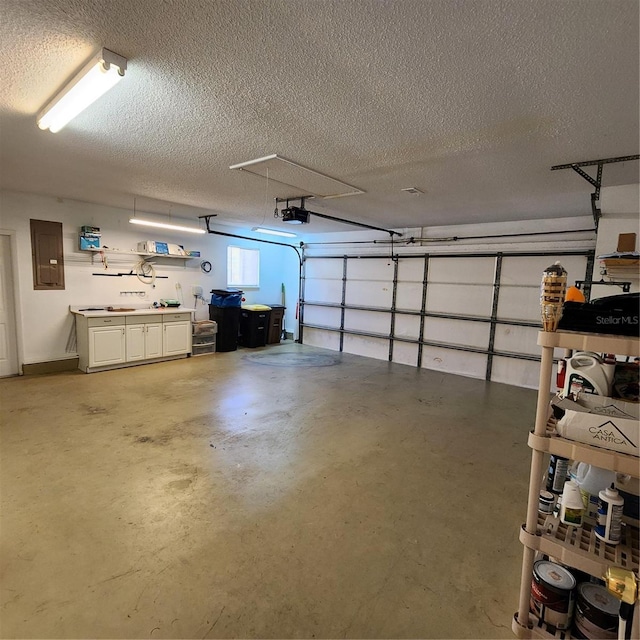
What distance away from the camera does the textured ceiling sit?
145 centimetres

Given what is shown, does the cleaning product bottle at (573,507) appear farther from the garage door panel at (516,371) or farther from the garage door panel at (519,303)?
the garage door panel at (519,303)

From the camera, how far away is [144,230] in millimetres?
6285

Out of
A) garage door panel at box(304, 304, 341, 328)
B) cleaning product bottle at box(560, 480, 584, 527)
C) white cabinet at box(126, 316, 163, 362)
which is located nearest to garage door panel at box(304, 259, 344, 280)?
garage door panel at box(304, 304, 341, 328)

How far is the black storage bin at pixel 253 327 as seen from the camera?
302 inches

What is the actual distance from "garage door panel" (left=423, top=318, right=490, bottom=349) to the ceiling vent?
324 cm

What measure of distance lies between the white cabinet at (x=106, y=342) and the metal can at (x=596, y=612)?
5922mm

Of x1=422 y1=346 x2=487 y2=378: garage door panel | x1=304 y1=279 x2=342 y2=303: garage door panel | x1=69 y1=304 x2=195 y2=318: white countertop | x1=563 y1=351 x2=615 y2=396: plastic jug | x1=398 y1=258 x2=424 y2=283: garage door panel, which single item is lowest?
x1=422 y1=346 x2=487 y2=378: garage door panel

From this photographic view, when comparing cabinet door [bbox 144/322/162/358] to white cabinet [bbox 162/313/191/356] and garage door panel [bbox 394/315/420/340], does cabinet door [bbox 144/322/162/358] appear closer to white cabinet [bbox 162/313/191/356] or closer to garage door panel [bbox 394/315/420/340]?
white cabinet [bbox 162/313/191/356]

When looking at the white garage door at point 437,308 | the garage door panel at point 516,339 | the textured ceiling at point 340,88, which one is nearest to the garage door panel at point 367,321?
the white garage door at point 437,308

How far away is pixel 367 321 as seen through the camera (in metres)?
7.44

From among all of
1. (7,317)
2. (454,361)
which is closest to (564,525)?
(454,361)

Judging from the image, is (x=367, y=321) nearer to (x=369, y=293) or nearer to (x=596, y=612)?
(x=369, y=293)

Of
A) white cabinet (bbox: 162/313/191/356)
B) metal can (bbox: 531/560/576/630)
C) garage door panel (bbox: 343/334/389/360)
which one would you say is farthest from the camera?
garage door panel (bbox: 343/334/389/360)

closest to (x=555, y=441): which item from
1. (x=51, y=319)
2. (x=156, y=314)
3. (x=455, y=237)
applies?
(x=455, y=237)
